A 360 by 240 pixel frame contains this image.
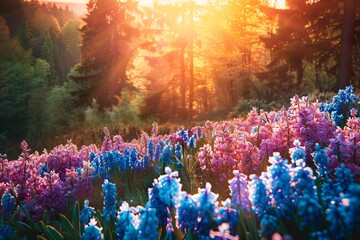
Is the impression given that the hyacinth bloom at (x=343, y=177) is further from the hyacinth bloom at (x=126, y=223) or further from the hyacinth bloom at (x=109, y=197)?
the hyacinth bloom at (x=109, y=197)

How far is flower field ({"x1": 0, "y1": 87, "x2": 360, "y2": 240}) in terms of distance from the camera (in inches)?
73.5

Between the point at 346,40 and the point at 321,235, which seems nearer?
the point at 321,235

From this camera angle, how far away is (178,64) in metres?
31.6

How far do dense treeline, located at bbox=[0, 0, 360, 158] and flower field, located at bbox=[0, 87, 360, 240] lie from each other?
56.2 ft

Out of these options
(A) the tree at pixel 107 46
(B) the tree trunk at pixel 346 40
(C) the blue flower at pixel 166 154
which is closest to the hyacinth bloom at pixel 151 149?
(C) the blue flower at pixel 166 154

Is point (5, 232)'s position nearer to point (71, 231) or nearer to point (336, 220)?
point (71, 231)

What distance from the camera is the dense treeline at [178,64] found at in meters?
23.1

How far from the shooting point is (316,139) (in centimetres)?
388

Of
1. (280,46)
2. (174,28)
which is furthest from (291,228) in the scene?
(174,28)

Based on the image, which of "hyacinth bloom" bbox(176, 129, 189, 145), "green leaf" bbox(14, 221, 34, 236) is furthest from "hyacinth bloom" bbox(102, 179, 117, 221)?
"hyacinth bloom" bbox(176, 129, 189, 145)

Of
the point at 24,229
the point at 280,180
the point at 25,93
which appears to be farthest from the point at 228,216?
the point at 25,93

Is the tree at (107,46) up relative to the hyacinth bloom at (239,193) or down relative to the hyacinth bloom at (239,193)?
up

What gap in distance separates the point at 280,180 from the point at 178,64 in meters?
30.3

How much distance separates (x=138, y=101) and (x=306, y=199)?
101ft
